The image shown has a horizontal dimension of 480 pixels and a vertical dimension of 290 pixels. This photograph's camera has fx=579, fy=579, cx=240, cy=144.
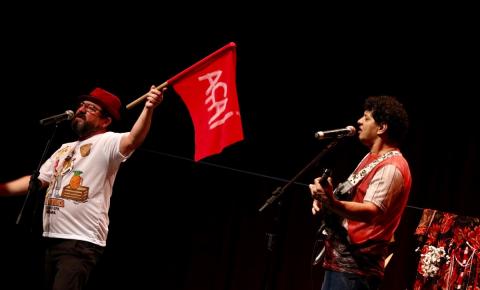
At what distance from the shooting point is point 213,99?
3236 mm

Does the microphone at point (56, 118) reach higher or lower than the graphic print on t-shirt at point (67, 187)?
higher

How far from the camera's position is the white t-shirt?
3.15 meters

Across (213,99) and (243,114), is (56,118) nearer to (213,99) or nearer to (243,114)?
(213,99)

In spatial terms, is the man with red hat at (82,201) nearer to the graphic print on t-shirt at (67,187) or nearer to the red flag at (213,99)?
the graphic print on t-shirt at (67,187)

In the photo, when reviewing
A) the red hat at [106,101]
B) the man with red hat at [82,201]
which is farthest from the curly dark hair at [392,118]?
the red hat at [106,101]

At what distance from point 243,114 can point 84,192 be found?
86.6 inches

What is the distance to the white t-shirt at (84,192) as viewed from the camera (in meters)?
3.15

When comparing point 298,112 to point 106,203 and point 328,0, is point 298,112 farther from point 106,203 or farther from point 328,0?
point 106,203

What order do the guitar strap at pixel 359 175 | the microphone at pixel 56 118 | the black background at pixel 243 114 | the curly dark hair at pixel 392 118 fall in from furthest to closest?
the black background at pixel 243 114
the microphone at pixel 56 118
the curly dark hair at pixel 392 118
the guitar strap at pixel 359 175

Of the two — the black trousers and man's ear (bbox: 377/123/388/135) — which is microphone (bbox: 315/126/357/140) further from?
the black trousers

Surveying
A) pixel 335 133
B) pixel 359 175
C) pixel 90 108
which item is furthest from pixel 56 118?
pixel 359 175

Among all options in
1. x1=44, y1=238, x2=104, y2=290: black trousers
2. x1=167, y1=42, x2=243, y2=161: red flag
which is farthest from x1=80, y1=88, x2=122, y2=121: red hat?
x1=44, y1=238, x2=104, y2=290: black trousers

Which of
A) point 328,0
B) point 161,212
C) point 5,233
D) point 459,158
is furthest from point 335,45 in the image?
point 5,233

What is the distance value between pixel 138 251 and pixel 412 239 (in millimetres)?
2288
